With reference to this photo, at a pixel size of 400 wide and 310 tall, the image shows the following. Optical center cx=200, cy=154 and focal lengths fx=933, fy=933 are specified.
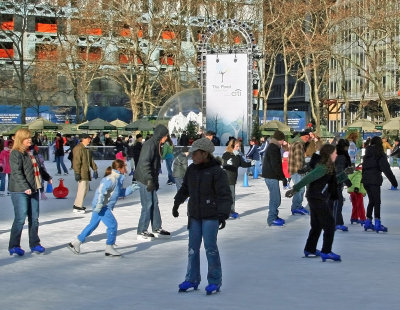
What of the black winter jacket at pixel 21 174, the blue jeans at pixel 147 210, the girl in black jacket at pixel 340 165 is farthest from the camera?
the girl in black jacket at pixel 340 165

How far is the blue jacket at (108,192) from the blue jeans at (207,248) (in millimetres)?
2628

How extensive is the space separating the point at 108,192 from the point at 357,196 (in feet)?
17.2

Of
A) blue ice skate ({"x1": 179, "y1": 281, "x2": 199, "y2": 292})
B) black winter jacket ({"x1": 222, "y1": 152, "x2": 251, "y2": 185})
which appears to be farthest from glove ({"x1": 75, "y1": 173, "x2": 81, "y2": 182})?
blue ice skate ({"x1": 179, "y1": 281, "x2": 199, "y2": 292})

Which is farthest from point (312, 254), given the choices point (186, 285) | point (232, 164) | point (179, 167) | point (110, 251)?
point (179, 167)

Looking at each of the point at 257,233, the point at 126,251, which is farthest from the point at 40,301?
the point at 257,233

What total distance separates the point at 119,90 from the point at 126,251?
234 ft

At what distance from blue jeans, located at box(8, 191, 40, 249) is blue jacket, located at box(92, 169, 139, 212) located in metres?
0.75

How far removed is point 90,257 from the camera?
1127 cm

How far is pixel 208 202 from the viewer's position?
27.7 feet

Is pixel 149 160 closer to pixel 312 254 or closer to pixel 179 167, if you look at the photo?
pixel 312 254

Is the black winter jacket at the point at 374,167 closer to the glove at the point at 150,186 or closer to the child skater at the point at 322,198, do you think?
the child skater at the point at 322,198

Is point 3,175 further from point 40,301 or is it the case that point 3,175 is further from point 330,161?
point 40,301

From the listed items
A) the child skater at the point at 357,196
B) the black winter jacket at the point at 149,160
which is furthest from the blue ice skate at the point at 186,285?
the child skater at the point at 357,196

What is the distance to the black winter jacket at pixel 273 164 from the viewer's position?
1452 centimetres
